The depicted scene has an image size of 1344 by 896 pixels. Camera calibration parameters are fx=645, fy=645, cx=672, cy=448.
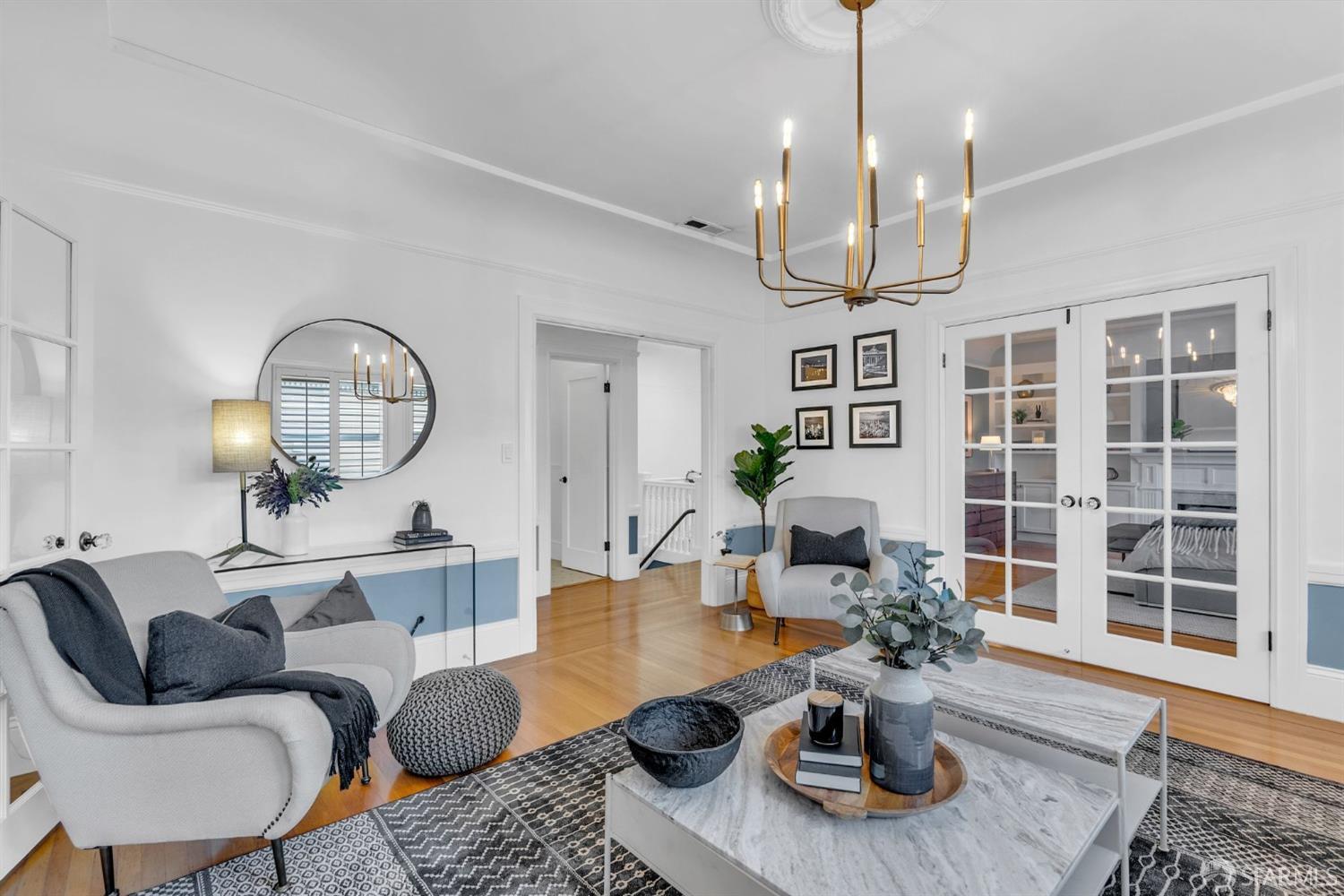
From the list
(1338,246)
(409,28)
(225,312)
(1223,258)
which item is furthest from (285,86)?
(1338,246)

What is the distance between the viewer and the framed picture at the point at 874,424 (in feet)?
14.0

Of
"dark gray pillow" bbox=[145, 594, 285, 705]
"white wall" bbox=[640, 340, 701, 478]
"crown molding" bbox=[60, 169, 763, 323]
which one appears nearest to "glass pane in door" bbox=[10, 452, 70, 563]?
"dark gray pillow" bbox=[145, 594, 285, 705]

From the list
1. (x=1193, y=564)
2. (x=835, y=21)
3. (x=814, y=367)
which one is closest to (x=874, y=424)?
(x=814, y=367)

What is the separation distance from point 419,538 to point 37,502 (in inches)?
54.6

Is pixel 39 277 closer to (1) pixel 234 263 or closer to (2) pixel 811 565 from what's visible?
(1) pixel 234 263

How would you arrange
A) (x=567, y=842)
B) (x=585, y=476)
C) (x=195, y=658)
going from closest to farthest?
(x=195, y=658) → (x=567, y=842) → (x=585, y=476)

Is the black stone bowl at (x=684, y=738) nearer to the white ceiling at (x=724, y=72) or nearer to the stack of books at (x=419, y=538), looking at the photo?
the stack of books at (x=419, y=538)

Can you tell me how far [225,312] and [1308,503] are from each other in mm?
4809

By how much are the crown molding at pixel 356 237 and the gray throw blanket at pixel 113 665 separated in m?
1.62

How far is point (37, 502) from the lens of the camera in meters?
2.11

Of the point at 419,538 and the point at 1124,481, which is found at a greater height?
the point at 1124,481

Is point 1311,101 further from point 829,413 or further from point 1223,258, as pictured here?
point 829,413

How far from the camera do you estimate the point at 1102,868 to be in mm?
1588

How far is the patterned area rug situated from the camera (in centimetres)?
176
